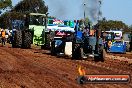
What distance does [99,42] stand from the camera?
1961cm

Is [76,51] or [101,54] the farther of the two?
[76,51]

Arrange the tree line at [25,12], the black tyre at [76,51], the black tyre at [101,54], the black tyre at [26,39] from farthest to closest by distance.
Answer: the tree line at [25,12] < the black tyre at [26,39] < the black tyre at [76,51] < the black tyre at [101,54]

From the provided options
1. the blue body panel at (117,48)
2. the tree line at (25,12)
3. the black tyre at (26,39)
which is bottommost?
the blue body panel at (117,48)

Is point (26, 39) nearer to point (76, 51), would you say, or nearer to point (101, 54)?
point (76, 51)

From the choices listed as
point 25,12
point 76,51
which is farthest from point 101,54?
point 25,12

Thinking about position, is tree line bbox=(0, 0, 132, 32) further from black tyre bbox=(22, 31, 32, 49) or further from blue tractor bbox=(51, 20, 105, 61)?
blue tractor bbox=(51, 20, 105, 61)

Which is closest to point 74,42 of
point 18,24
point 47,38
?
point 47,38

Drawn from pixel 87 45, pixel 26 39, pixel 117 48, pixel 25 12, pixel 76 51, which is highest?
pixel 25 12

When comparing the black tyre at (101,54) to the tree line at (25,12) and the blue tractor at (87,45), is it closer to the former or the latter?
the blue tractor at (87,45)

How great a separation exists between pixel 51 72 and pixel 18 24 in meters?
19.7

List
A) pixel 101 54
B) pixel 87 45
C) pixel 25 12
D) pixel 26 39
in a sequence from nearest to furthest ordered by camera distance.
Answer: pixel 101 54, pixel 87 45, pixel 26 39, pixel 25 12

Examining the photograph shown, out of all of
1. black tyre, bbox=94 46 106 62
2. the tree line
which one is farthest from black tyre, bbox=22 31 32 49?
the tree line

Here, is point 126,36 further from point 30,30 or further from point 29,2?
point 29,2

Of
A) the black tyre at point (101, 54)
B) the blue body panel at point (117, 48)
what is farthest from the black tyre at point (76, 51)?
the blue body panel at point (117, 48)
